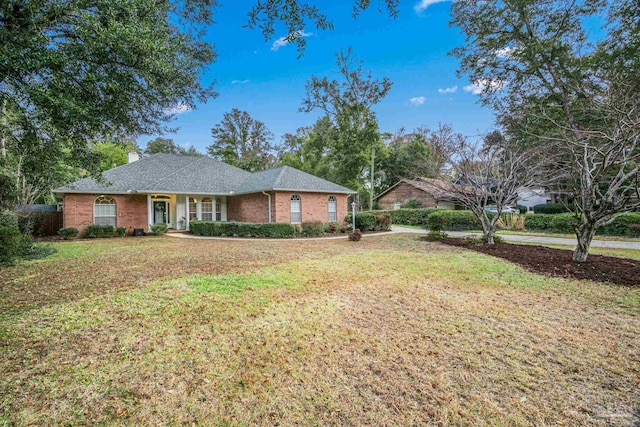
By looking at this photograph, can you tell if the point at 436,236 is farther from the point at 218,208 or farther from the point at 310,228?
the point at 218,208

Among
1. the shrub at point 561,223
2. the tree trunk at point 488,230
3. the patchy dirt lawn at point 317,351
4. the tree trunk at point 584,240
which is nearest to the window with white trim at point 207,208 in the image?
the patchy dirt lawn at point 317,351

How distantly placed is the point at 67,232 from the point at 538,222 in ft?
89.1

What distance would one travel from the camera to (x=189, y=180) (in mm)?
18875

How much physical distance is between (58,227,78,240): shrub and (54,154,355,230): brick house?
30.0 inches

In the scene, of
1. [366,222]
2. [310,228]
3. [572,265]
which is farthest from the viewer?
[366,222]

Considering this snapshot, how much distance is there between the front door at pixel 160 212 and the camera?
727 inches

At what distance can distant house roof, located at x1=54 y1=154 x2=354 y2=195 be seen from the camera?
53.5 feet

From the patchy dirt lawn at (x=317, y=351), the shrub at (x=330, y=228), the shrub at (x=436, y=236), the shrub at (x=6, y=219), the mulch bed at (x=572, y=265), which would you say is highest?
the shrub at (x=6, y=219)

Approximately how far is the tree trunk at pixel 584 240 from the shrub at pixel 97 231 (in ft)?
67.5

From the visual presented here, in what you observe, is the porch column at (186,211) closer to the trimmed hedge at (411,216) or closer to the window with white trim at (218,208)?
the window with white trim at (218,208)

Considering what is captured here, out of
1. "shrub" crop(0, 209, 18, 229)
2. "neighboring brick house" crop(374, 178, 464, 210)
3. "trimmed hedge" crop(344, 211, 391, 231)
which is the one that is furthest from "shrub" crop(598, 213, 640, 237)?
"shrub" crop(0, 209, 18, 229)

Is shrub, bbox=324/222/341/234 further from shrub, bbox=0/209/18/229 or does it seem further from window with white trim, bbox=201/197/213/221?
shrub, bbox=0/209/18/229

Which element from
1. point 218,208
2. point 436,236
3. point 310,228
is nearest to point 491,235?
point 436,236

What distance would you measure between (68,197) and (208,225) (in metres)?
7.53
